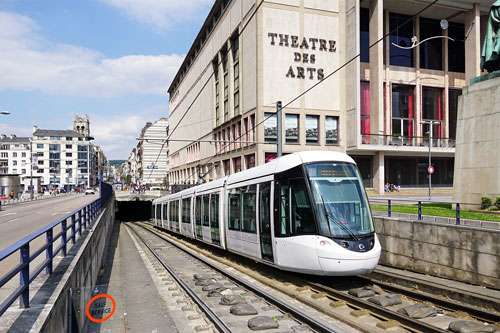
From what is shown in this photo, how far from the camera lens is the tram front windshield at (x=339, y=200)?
9734 millimetres

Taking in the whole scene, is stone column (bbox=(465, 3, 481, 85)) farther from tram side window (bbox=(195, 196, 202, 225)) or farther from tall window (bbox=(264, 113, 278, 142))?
tram side window (bbox=(195, 196, 202, 225))

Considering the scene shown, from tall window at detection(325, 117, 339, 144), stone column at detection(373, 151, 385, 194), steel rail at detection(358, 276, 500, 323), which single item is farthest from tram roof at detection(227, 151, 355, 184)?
stone column at detection(373, 151, 385, 194)

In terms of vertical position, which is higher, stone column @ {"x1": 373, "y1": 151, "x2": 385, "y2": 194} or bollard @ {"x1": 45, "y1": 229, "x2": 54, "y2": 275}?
stone column @ {"x1": 373, "y1": 151, "x2": 385, "y2": 194}

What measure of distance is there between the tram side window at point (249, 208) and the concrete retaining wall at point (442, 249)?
4.85m

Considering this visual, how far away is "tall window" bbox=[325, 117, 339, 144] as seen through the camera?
41812mm

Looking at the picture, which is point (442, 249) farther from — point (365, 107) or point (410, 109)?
point (410, 109)

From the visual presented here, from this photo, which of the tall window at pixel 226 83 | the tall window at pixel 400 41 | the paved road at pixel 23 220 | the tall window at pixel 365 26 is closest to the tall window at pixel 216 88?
the tall window at pixel 226 83

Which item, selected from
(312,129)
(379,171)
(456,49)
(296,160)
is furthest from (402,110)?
(296,160)

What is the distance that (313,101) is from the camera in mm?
40938

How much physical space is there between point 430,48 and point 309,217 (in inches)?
1830

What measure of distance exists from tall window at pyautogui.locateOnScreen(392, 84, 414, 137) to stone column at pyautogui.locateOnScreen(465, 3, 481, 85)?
6530mm

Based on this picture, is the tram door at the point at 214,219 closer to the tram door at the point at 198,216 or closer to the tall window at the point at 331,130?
the tram door at the point at 198,216

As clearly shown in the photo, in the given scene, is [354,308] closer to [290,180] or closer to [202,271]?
[290,180]

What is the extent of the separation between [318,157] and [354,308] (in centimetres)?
376
